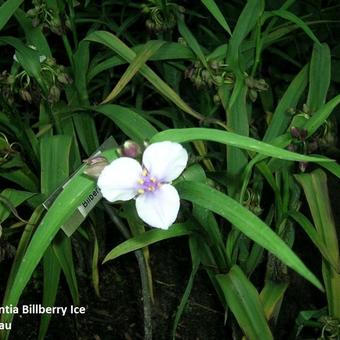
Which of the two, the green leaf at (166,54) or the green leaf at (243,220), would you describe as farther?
the green leaf at (166,54)

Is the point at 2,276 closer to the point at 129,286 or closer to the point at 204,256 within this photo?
the point at 129,286

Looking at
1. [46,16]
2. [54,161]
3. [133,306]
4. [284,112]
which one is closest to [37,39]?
[46,16]

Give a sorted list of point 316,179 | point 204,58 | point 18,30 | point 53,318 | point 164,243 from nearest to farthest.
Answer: point 316,179 → point 204,58 → point 53,318 → point 164,243 → point 18,30

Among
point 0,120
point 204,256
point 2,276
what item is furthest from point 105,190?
point 2,276

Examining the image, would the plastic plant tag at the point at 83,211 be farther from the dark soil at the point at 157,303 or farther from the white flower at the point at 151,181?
the dark soil at the point at 157,303

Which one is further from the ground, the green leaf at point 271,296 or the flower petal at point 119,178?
the flower petal at point 119,178

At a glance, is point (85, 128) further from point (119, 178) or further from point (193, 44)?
point (119, 178)

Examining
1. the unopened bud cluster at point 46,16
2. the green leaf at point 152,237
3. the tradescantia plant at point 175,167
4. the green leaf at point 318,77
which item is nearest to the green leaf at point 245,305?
the tradescantia plant at point 175,167
